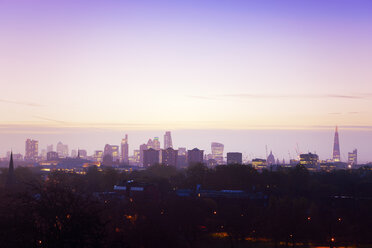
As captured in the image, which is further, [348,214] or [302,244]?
[348,214]

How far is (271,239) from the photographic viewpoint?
40125 mm

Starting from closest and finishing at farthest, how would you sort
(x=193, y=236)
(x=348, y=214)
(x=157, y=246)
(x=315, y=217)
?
(x=157, y=246), (x=193, y=236), (x=315, y=217), (x=348, y=214)

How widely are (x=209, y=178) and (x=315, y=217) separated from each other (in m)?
43.5

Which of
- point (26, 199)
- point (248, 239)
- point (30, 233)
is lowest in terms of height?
point (248, 239)

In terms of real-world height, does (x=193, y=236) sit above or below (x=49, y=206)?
below

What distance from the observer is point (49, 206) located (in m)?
14.4

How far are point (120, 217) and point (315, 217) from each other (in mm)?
18425

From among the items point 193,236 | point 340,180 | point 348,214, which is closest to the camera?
point 193,236

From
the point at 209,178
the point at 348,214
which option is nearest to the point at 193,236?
the point at 348,214

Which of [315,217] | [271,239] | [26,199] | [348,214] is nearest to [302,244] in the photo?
[271,239]

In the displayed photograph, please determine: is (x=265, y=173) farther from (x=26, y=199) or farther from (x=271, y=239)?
(x=26, y=199)

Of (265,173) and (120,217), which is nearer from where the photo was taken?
(120,217)

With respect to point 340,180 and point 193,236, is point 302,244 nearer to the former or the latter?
point 193,236

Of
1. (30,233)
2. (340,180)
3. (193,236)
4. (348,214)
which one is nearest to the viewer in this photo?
(30,233)
